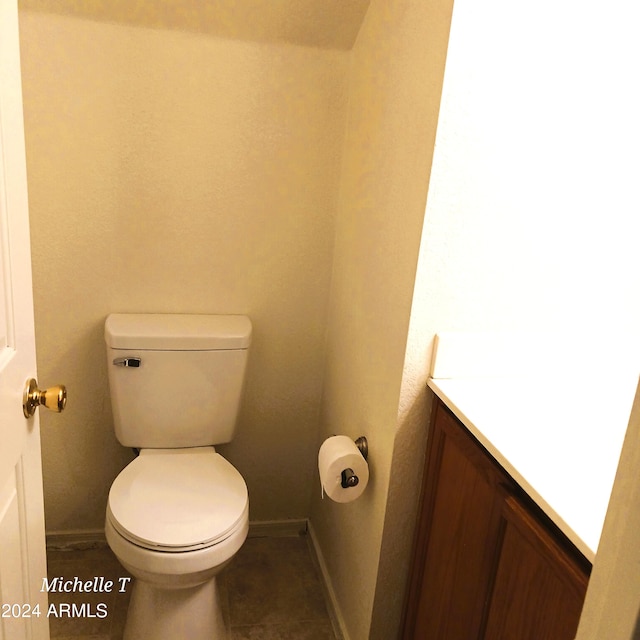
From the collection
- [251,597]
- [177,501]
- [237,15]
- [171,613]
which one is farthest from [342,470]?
[237,15]

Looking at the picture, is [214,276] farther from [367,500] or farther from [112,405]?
[367,500]

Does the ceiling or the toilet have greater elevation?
the ceiling

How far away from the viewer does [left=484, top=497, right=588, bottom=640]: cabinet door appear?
3.01 ft

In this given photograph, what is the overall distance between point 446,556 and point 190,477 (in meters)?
0.76

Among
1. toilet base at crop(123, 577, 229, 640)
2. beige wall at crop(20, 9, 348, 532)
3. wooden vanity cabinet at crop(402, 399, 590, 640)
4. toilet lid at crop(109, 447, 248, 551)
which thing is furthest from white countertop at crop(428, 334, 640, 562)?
toilet base at crop(123, 577, 229, 640)

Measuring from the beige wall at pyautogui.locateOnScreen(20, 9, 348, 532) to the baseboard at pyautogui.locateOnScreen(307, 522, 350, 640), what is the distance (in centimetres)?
48

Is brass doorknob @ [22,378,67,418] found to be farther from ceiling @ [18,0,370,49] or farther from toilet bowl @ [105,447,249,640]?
ceiling @ [18,0,370,49]

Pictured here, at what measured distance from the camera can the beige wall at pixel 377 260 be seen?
133cm

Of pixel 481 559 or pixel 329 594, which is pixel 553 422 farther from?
pixel 329 594

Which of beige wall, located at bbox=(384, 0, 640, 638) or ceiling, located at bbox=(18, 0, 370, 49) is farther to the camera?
ceiling, located at bbox=(18, 0, 370, 49)

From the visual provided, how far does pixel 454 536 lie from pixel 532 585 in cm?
29

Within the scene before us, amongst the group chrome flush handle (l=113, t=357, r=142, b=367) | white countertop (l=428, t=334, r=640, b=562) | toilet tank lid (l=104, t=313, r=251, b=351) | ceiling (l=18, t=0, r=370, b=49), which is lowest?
chrome flush handle (l=113, t=357, r=142, b=367)

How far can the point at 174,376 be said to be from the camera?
1857mm

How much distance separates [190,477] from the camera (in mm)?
1737
